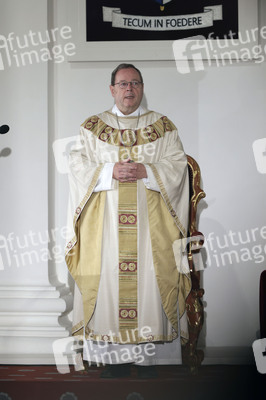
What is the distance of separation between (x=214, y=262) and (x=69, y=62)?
177 cm

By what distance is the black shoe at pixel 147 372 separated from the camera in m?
3.39

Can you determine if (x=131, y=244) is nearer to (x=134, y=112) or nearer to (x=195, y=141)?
(x=134, y=112)

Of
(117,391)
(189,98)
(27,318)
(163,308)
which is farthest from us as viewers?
(189,98)

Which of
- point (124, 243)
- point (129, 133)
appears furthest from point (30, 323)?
point (129, 133)

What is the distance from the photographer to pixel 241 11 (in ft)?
13.6

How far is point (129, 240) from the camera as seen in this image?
11.7ft

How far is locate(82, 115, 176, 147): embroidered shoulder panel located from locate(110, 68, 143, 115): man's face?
0.53 feet

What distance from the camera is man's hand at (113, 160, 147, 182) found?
3.54m

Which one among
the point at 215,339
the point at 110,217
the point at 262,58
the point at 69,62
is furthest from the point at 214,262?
the point at 69,62

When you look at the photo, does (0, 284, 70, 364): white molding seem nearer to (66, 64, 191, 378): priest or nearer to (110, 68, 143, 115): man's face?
(66, 64, 191, 378): priest

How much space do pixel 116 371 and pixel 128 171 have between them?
1202 mm

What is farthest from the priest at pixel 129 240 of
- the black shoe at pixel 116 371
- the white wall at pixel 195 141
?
the white wall at pixel 195 141

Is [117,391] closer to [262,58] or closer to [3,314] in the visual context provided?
[3,314]

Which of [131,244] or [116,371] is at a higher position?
[131,244]
